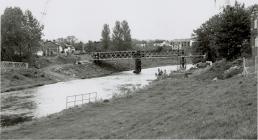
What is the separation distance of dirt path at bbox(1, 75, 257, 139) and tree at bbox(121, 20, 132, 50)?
322 feet

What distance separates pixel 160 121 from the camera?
62.6ft

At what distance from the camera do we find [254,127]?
12953mm

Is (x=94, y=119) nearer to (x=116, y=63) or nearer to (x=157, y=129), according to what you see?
(x=157, y=129)

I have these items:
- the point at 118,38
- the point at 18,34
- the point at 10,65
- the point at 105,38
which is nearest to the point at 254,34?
the point at 10,65

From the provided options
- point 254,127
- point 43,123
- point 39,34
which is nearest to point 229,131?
point 254,127

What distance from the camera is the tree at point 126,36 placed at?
12731 cm

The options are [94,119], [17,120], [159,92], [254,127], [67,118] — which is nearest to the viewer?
[254,127]

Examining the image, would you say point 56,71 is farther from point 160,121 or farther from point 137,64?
point 160,121

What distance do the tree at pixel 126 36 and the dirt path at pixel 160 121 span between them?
98115 millimetres

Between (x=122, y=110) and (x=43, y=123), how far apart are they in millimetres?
5617

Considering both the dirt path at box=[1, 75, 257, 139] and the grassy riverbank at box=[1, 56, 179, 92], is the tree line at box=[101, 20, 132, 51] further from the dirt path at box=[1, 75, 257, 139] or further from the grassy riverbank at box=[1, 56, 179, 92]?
the dirt path at box=[1, 75, 257, 139]

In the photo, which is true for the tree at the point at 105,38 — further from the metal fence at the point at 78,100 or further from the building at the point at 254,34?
the metal fence at the point at 78,100

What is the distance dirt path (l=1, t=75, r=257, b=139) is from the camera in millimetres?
14520

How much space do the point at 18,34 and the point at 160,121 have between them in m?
60.1
